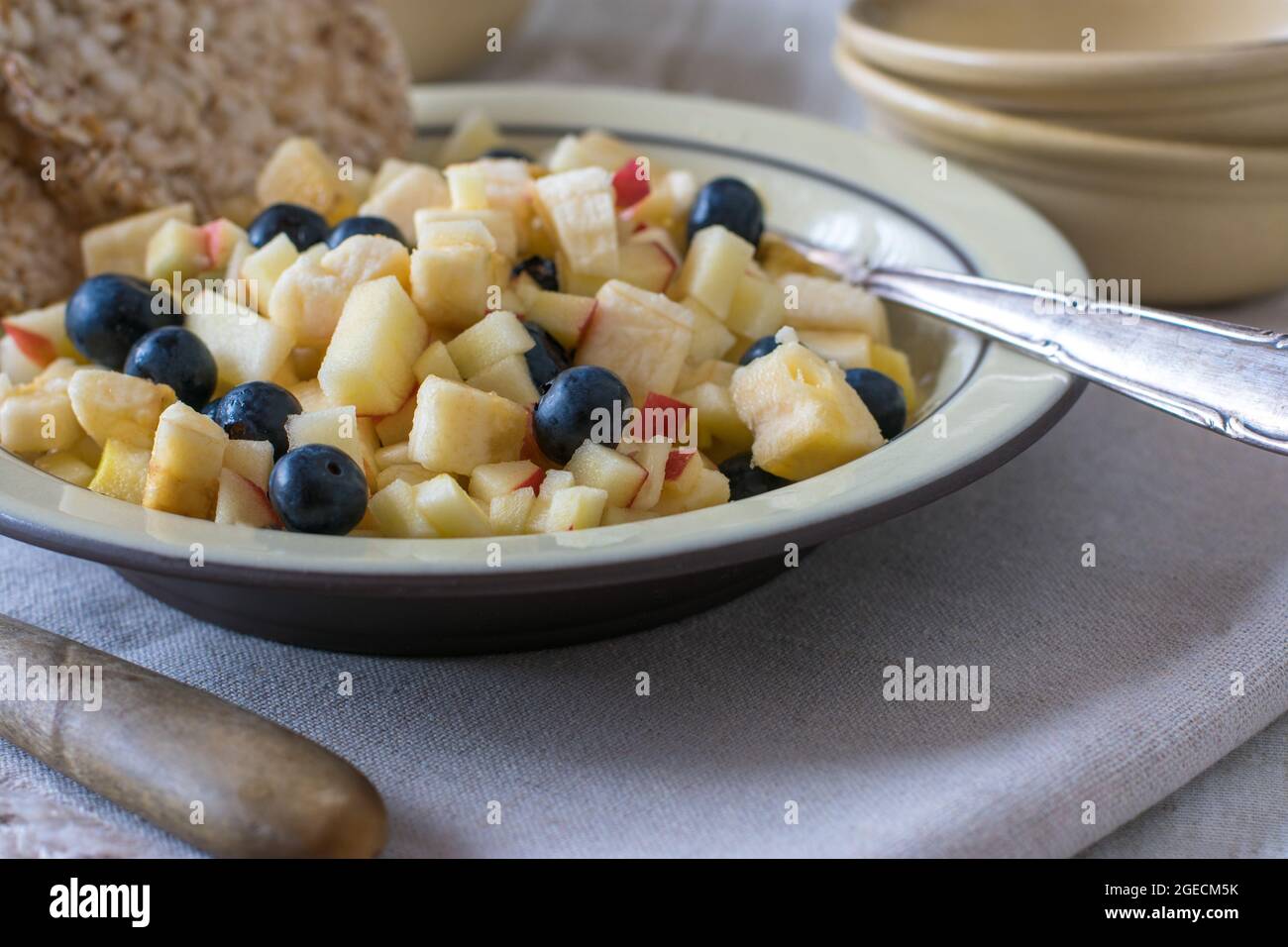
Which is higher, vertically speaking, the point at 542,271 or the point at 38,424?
the point at 542,271

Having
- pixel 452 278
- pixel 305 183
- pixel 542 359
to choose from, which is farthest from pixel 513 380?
pixel 305 183

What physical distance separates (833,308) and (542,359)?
19.0 inches

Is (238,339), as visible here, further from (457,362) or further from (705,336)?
(705,336)

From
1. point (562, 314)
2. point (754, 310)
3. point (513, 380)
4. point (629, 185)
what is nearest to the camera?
point (513, 380)

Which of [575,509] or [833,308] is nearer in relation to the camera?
[575,509]

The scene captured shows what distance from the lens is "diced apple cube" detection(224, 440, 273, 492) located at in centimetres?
155

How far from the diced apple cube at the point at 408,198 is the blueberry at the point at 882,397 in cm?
71

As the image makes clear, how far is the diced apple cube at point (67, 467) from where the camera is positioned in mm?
1631

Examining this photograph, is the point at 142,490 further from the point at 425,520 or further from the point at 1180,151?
the point at 1180,151

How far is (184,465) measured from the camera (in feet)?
4.92

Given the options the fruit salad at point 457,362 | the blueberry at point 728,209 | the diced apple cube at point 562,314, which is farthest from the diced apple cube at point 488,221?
the blueberry at point 728,209

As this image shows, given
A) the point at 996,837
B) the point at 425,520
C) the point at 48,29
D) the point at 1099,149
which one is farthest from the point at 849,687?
the point at 48,29

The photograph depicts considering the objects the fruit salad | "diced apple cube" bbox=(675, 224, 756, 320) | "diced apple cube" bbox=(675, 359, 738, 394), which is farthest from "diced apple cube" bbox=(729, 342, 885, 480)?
"diced apple cube" bbox=(675, 224, 756, 320)

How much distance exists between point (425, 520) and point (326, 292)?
424 mm
